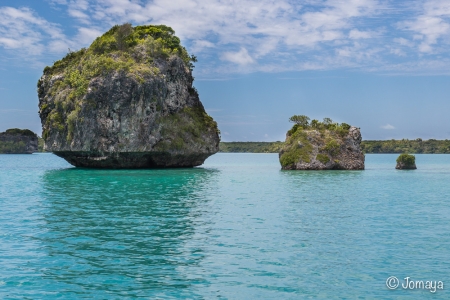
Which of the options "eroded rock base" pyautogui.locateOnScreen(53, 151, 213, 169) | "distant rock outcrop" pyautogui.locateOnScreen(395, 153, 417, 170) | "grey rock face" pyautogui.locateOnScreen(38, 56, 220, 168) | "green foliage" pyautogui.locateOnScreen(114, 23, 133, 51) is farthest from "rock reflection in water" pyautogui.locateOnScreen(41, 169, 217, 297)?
"distant rock outcrop" pyautogui.locateOnScreen(395, 153, 417, 170)

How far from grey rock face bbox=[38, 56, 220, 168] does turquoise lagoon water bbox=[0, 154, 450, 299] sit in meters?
34.8

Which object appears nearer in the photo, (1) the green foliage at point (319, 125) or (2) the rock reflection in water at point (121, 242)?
(2) the rock reflection in water at point (121, 242)

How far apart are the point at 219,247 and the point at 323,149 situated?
5146cm

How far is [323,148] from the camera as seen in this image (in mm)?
65812

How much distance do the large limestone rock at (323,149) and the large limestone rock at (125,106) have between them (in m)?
13.6

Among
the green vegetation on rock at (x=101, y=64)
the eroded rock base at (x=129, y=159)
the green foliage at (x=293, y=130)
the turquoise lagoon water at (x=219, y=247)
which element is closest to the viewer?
the turquoise lagoon water at (x=219, y=247)

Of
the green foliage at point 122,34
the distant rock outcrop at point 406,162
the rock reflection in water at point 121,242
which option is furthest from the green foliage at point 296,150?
the rock reflection in water at point 121,242

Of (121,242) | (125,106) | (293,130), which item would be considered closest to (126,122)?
(125,106)

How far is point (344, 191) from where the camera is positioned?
122ft

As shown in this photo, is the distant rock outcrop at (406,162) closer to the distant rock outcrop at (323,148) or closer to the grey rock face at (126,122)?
the distant rock outcrop at (323,148)

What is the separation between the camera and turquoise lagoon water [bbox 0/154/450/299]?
40.2 feet

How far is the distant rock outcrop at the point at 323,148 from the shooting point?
6581 cm

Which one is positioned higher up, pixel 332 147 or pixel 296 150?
pixel 332 147

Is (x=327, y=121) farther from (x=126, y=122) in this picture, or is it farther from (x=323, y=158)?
(x=126, y=122)
